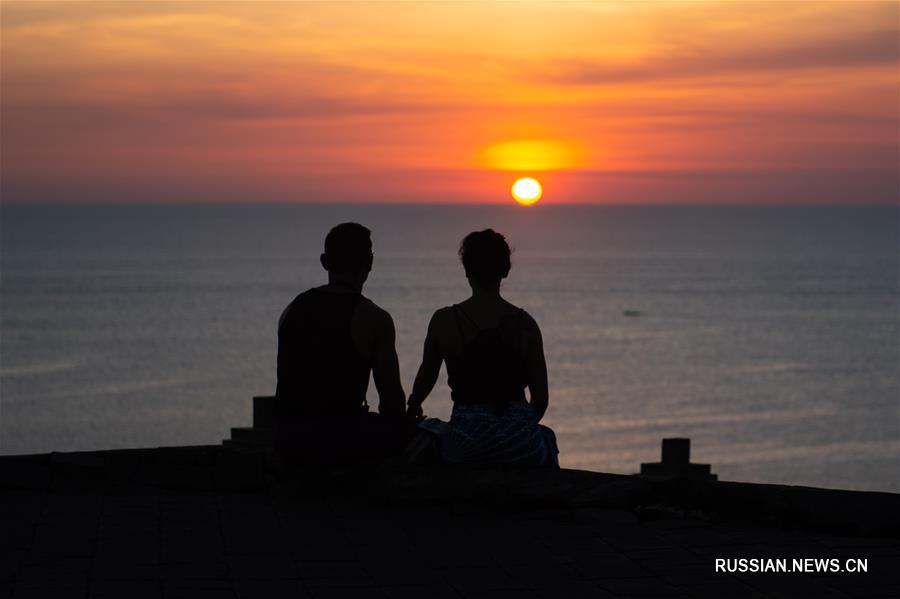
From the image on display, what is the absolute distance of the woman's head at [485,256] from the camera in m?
7.27

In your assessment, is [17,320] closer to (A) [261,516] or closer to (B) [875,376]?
(B) [875,376]

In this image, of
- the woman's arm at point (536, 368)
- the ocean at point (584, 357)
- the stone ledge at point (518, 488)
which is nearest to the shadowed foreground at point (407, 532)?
the stone ledge at point (518, 488)

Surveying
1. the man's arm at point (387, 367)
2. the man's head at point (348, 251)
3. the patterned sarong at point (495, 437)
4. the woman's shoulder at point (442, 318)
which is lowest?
the patterned sarong at point (495, 437)

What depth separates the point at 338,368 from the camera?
7.39m

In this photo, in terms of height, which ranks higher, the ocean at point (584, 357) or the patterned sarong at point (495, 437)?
the ocean at point (584, 357)

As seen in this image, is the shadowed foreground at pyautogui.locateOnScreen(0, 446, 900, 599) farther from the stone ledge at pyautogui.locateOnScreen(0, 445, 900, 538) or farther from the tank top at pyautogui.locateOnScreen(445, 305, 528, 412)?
the tank top at pyautogui.locateOnScreen(445, 305, 528, 412)

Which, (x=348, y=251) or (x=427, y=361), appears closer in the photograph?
(x=348, y=251)

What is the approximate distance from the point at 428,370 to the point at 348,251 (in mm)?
791

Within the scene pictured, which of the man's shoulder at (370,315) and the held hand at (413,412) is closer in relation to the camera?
the man's shoulder at (370,315)

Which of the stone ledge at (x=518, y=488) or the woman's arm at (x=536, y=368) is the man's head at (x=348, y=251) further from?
the stone ledge at (x=518, y=488)

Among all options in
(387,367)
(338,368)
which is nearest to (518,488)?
(387,367)

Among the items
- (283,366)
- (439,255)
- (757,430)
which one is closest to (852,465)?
(757,430)

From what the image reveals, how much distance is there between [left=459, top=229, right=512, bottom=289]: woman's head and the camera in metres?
7.27

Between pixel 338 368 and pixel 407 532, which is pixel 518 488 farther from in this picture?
pixel 338 368
